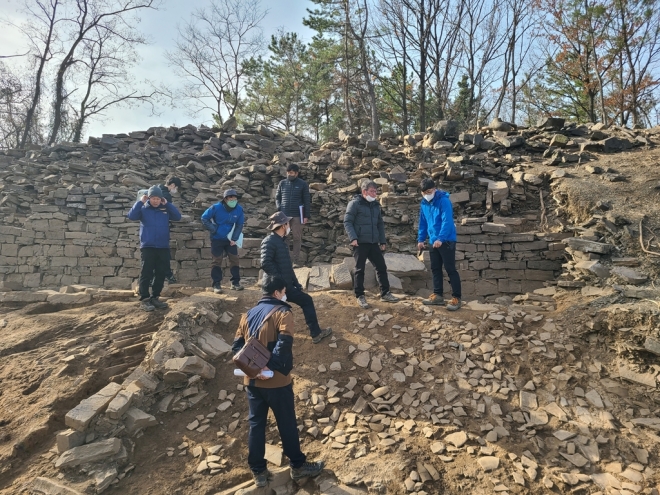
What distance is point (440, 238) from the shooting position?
559cm

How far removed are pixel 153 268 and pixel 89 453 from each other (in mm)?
2800

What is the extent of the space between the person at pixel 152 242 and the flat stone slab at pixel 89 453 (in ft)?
7.41

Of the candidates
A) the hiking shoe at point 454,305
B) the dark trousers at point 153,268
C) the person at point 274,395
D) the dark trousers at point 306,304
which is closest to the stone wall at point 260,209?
the hiking shoe at point 454,305

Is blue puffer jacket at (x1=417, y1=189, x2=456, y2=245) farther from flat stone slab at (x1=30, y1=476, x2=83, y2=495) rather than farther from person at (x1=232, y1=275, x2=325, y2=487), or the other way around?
flat stone slab at (x1=30, y1=476, x2=83, y2=495)

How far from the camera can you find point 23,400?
13.8 ft

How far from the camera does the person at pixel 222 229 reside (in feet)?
21.2

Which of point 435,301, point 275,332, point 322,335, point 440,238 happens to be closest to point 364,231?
point 440,238

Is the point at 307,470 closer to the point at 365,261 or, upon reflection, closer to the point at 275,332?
the point at 275,332

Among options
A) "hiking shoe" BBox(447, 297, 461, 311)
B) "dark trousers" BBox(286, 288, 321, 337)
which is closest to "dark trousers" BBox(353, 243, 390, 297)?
"hiking shoe" BBox(447, 297, 461, 311)

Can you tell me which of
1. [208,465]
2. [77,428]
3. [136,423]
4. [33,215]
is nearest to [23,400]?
[77,428]

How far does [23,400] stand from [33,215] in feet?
23.0

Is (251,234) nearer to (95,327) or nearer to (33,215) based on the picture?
(95,327)

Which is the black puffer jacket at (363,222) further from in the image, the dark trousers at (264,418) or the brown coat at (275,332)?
the dark trousers at (264,418)

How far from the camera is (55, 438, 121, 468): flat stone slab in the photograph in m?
3.45
